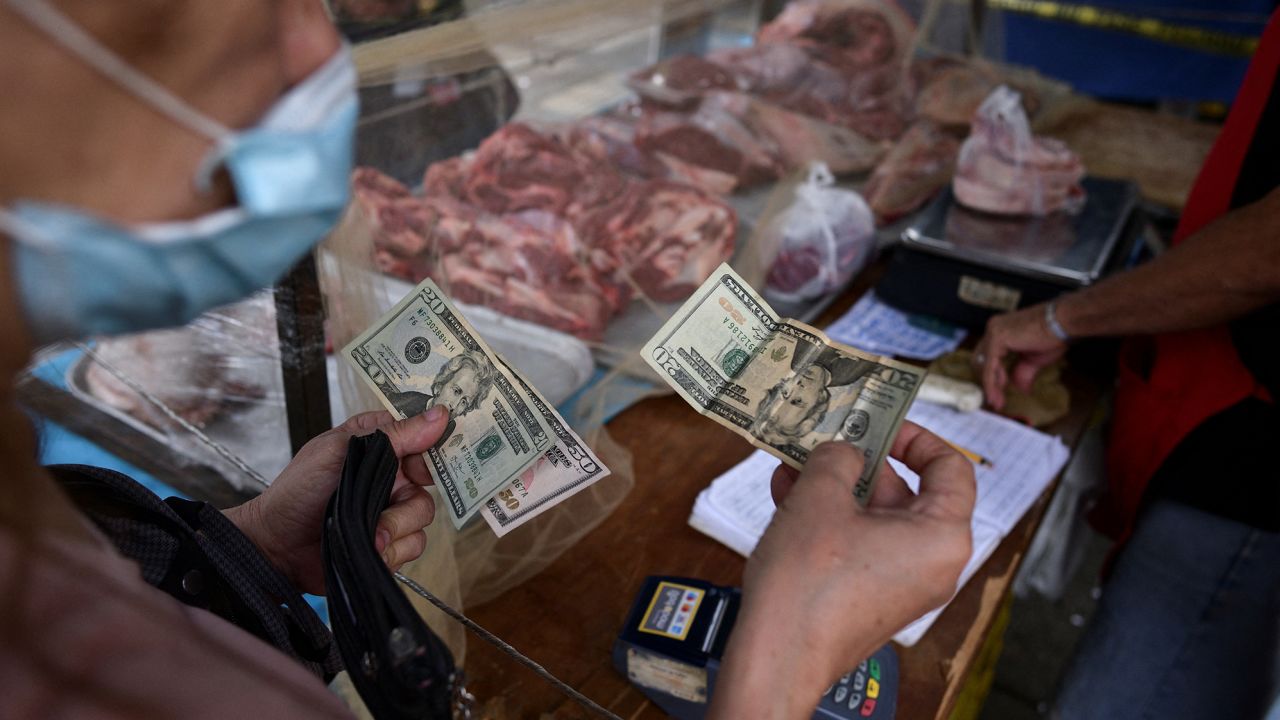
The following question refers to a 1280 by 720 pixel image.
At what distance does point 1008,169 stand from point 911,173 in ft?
1.27

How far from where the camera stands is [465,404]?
1002 mm

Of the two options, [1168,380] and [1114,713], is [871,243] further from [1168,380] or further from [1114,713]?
[1114,713]

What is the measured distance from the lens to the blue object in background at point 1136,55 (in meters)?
4.29

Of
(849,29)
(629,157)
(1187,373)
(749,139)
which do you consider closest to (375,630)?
(1187,373)

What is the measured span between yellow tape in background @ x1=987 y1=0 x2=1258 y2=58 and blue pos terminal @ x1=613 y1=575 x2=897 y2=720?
4139 mm

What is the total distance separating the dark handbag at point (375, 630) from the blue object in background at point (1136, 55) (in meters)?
4.94

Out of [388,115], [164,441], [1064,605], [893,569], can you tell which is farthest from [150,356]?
[1064,605]

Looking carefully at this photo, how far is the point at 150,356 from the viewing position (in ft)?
4.81

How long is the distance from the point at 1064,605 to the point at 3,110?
2.77m

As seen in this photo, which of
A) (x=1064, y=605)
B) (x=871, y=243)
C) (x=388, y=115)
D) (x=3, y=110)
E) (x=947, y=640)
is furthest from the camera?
(x=1064, y=605)

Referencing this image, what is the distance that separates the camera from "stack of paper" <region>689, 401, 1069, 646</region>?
127 cm

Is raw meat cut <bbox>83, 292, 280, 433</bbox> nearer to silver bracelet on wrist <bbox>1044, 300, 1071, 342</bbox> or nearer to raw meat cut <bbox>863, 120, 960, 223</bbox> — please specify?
silver bracelet on wrist <bbox>1044, 300, 1071, 342</bbox>

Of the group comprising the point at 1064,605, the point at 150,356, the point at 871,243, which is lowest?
the point at 1064,605

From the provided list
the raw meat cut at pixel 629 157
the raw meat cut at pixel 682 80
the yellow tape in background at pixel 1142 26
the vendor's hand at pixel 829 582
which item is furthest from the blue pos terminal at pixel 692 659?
the yellow tape in background at pixel 1142 26
